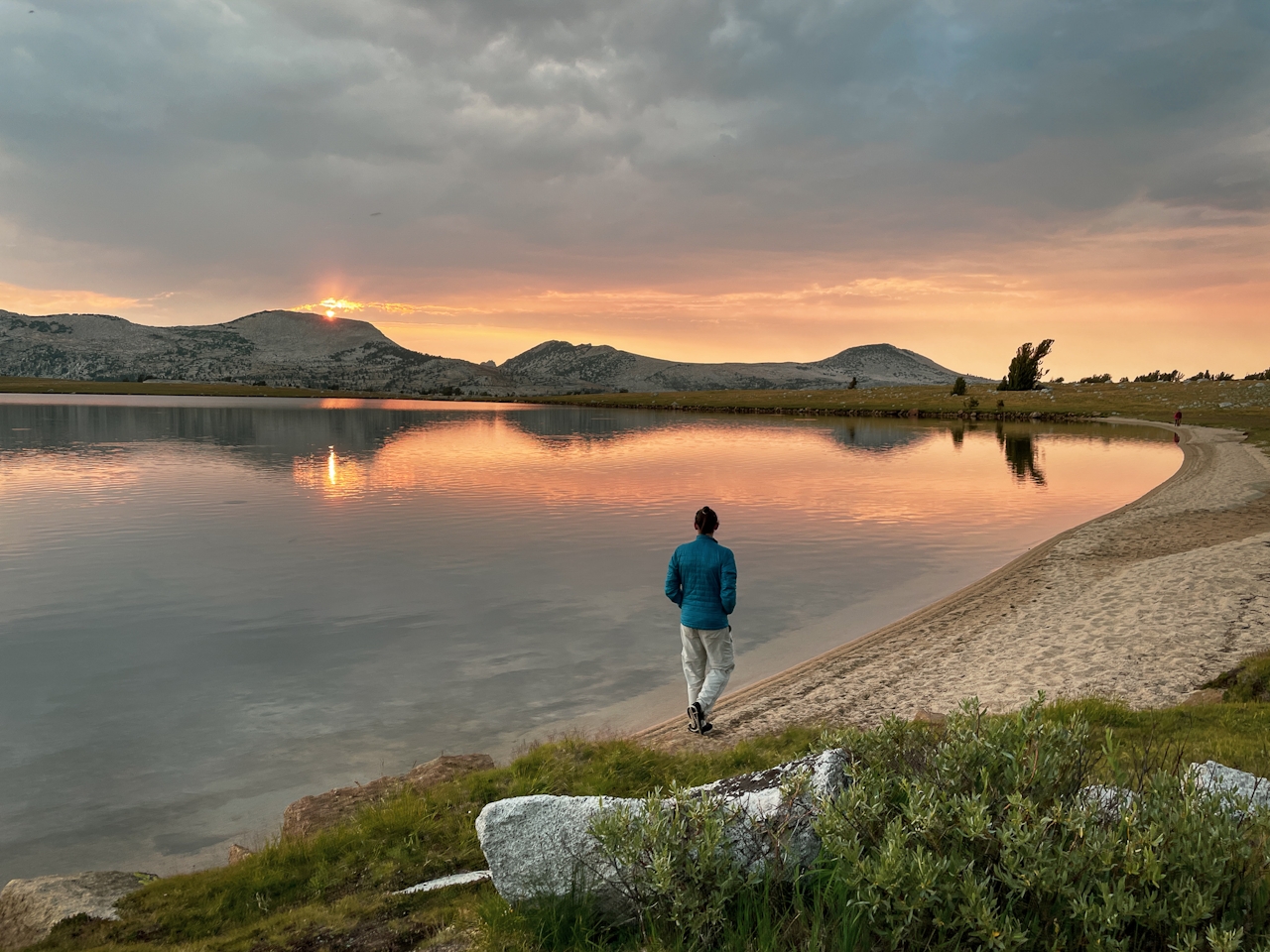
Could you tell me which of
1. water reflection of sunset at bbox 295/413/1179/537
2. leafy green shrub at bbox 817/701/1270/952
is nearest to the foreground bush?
leafy green shrub at bbox 817/701/1270/952

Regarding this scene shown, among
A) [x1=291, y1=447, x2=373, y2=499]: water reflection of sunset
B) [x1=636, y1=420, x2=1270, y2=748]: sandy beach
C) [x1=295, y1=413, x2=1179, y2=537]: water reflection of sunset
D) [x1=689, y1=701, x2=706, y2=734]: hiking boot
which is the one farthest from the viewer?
[x1=291, y1=447, x2=373, y2=499]: water reflection of sunset

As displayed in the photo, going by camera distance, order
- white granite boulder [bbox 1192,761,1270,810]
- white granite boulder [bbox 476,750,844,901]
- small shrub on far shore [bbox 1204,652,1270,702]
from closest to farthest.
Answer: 1. white granite boulder [bbox 476,750,844,901]
2. white granite boulder [bbox 1192,761,1270,810]
3. small shrub on far shore [bbox 1204,652,1270,702]

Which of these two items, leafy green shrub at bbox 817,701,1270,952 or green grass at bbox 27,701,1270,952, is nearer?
leafy green shrub at bbox 817,701,1270,952

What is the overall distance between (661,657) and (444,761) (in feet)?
23.8

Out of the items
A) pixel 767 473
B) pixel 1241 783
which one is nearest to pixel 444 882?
pixel 1241 783

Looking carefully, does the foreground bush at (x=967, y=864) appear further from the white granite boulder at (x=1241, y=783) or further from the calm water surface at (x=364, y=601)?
the calm water surface at (x=364, y=601)

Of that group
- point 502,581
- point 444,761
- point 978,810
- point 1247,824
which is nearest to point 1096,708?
point 1247,824

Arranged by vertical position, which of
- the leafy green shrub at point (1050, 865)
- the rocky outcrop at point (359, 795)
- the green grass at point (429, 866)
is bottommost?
the rocky outcrop at point (359, 795)

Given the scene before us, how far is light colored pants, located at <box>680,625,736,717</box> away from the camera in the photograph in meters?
11.5

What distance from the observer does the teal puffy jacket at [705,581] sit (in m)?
11.2

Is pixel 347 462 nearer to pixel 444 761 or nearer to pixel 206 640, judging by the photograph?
pixel 206 640

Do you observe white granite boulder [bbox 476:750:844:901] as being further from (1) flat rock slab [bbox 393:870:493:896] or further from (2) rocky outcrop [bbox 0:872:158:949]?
(2) rocky outcrop [bbox 0:872:158:949]

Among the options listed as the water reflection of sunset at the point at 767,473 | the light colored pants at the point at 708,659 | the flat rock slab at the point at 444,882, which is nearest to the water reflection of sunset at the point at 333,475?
the water reflection of sunset at the point at 767,473

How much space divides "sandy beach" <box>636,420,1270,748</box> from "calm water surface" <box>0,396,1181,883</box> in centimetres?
149
